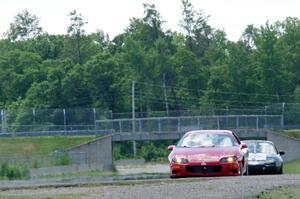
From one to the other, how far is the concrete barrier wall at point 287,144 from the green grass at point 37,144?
1604 centimetres

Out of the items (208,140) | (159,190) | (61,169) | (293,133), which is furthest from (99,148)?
(159,190)

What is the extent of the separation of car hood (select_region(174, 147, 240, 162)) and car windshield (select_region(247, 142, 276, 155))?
8.90m

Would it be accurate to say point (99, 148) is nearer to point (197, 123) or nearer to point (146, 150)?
point (197, 123)

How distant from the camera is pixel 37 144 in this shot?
8281 centimetres

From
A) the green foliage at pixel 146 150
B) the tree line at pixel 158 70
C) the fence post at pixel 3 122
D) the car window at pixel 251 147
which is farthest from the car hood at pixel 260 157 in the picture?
the tree line at pixel 158 70

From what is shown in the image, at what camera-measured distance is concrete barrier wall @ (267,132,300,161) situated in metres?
77.1

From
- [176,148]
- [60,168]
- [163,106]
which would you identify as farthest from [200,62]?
[176,148]

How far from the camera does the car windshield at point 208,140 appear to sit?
25.1 metres

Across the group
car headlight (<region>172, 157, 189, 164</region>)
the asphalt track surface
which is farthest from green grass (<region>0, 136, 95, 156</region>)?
the asphalt track surface

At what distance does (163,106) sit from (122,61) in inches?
292

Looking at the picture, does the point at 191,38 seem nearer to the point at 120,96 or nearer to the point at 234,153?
the point at 120,96

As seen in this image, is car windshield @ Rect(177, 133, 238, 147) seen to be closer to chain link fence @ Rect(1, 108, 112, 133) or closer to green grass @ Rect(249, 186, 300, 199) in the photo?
green grass @ Rect(249, 186, 300, 199)

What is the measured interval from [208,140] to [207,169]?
121 centimetres

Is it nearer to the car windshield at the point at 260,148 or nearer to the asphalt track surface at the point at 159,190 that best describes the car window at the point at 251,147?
the car windshield at the point at 260,148
